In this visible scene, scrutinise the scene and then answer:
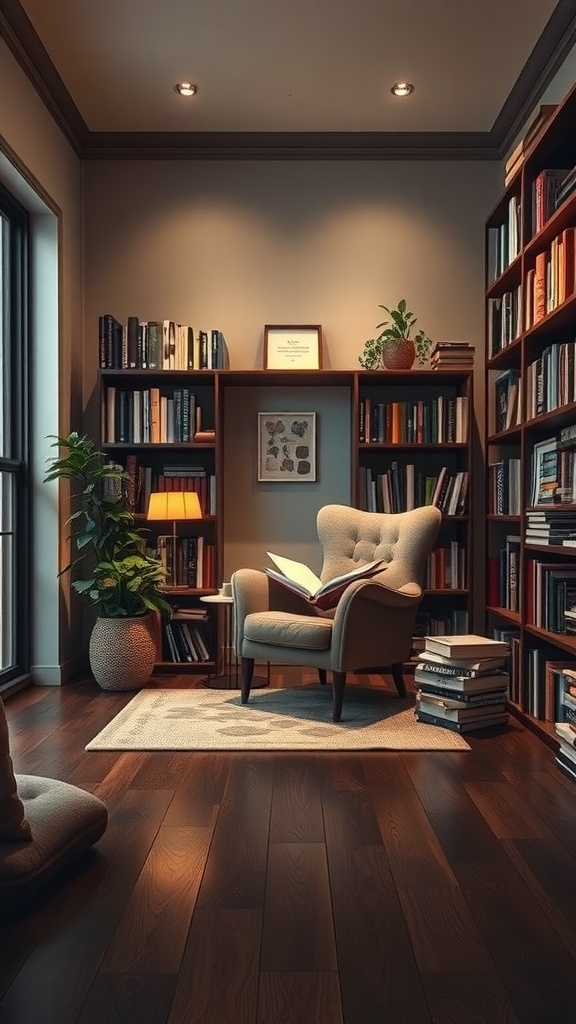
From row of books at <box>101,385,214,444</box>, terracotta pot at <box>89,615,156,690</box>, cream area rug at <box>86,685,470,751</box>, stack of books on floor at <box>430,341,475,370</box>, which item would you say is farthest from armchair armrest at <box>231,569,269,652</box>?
stack of books on floor at <box>430,341,475,370</box>

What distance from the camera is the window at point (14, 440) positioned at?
4355mm

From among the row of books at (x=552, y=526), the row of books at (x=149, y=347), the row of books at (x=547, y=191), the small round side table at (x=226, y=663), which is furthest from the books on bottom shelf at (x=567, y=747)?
the row of books at (x=149, y=347)

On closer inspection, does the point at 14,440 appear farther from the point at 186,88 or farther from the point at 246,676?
the point at 186,88

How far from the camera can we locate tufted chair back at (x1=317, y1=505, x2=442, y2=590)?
164 inches

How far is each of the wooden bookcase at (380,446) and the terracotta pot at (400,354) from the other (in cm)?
6

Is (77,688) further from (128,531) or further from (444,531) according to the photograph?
(444,531)

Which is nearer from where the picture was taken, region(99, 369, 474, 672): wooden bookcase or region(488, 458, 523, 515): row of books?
region(488, 458, 523, 515): row of books

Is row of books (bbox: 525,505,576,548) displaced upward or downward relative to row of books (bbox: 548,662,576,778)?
upward

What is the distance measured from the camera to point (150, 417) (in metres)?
A: 4.80

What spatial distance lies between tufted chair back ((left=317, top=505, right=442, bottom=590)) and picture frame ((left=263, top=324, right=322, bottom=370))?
97 cm

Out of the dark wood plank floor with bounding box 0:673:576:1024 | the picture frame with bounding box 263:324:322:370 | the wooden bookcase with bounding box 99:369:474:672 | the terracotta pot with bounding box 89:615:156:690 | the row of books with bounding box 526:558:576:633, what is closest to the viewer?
the dark wood plank floor with bounding box 0:673:576:1024

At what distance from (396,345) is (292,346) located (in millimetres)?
635

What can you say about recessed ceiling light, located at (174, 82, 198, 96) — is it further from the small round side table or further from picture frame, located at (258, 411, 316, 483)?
the small round side table

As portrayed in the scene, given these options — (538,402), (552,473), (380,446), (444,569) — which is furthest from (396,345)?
(552,473)
